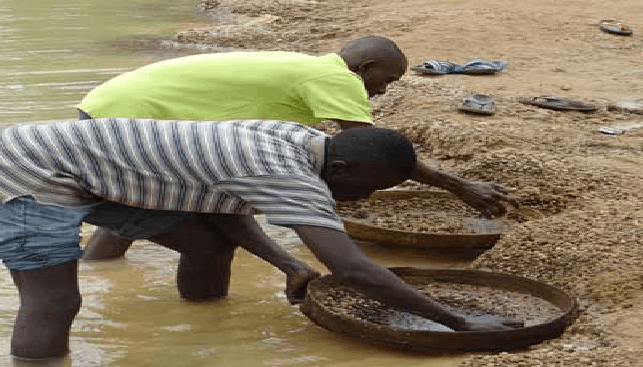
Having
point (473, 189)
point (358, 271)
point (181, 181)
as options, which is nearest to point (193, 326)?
point (181, 181)

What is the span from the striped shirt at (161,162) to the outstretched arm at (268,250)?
2.05ft

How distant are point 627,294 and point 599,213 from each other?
0.97m

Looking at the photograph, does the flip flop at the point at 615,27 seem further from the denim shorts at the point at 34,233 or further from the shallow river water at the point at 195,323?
the denim shorts at the point at 34,233

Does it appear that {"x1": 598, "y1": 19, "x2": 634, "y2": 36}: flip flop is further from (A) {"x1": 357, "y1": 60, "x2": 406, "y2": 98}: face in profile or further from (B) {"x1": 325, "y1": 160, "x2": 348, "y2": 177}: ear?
(B) {"x1": 325, "y1": 160, "x2": 348, "y2": 177}: ear

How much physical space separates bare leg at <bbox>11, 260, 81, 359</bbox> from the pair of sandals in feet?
14.7

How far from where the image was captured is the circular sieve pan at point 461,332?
4.39 metres

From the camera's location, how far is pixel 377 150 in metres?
4.12

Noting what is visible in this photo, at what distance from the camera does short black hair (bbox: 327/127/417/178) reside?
13.5ft

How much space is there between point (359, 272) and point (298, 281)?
2.74ft

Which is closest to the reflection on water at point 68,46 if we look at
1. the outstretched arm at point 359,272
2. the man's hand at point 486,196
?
the man's hand at point 486,196

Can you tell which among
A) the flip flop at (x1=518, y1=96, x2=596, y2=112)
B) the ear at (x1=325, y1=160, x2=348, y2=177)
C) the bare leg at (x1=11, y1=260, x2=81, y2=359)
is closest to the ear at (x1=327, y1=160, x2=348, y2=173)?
the ear at (x1=325, y1=160, x2=348, y2=177)

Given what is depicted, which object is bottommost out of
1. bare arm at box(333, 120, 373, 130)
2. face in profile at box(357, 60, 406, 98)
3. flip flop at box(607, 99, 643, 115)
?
flip flop at box(607, 99, 643, 115)

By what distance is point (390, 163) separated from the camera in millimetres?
4125

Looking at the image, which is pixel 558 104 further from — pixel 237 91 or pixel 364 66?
pixel 237 91
